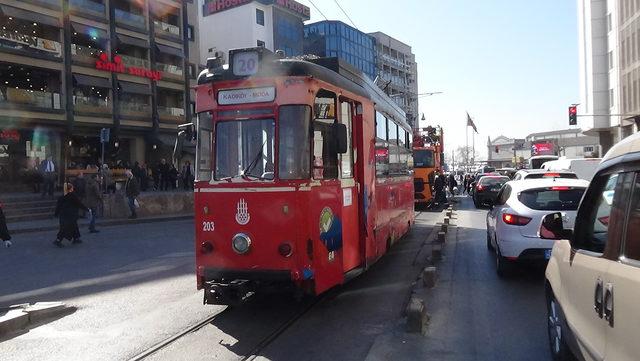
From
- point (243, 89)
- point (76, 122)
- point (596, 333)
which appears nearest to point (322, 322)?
point (243, 89)

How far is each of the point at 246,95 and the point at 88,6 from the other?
107 feet

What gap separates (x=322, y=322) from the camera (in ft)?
21.3

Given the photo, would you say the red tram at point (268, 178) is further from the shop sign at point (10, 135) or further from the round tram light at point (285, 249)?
the shop sign at point (10, 135)

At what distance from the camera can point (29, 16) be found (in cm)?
3034

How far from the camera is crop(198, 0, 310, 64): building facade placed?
176 ft

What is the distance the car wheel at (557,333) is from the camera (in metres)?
4.34

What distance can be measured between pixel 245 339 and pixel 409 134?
9.51 m

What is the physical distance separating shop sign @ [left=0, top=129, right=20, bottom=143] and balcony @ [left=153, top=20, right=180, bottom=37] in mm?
13580

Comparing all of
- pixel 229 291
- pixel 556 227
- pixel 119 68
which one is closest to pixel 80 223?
pixel 229 291

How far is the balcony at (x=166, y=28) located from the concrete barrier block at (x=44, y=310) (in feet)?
117

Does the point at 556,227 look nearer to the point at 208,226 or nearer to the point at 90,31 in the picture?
the point at 208,226

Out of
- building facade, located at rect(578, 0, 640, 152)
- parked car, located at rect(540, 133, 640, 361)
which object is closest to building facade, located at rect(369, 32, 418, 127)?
building facade, located at rect(578, 0, 640, 152)

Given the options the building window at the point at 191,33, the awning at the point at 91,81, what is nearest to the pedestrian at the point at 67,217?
the awning at the point at 91,81

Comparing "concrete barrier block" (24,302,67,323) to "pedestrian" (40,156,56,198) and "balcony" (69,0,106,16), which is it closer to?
"pedestrian" (40,156,56,198)
